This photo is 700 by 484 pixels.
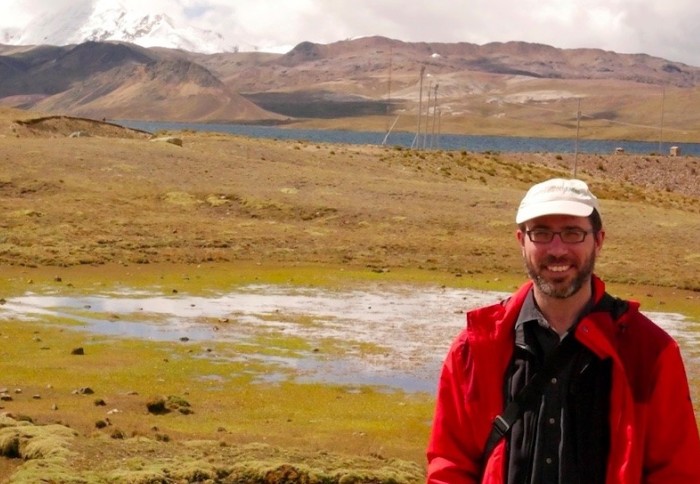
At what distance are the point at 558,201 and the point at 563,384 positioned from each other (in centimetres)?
71

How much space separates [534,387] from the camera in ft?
16.3

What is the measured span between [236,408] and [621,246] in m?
19.5

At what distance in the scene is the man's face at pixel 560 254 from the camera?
500 cm

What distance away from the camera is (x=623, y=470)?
188 inches

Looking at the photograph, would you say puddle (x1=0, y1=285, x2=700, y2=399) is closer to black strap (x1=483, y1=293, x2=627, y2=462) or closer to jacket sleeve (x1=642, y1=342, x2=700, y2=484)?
black strap (x1=483, y1=293, x2=627, y2=462)

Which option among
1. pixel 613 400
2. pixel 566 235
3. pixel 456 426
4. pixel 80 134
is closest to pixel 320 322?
pixel 456 426

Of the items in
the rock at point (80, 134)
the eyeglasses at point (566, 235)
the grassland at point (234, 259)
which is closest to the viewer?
the eyeglasses at point (566, 235)

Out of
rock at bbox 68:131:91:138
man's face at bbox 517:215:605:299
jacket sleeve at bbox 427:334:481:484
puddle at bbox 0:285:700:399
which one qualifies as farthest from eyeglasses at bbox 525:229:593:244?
rock at bbox 68:131:91:138

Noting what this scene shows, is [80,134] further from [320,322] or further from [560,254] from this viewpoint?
[560,254]

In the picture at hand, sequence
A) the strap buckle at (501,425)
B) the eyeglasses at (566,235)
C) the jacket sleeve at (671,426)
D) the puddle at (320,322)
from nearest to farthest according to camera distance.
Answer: the jacket sleeve at (671,426), the strap buckle at (501,425), the eyeglasses at (566,235), the puddle at (320,322)

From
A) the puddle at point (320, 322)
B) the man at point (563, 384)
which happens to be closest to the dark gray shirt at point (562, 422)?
the man at point (563, 384)

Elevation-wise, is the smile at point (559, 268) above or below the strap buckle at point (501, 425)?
above

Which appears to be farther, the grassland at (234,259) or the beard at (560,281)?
the grassland at (234,259)

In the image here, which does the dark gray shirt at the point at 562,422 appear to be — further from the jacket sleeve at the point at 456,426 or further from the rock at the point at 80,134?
the rock at the point at 80,134
